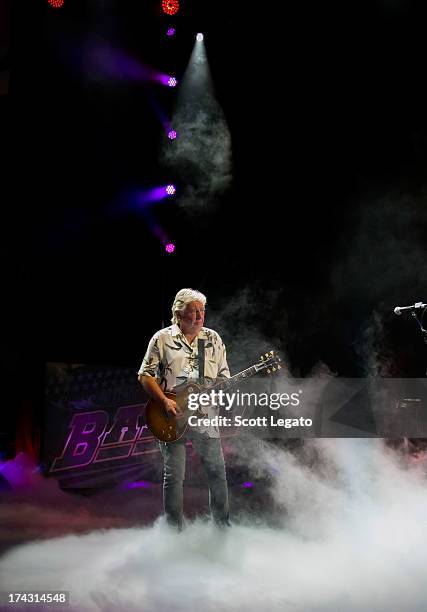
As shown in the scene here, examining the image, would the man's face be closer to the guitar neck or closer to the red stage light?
the guitar neck

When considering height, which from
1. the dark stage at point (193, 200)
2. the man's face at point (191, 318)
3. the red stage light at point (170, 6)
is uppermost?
the red stage light at point (170, 6)

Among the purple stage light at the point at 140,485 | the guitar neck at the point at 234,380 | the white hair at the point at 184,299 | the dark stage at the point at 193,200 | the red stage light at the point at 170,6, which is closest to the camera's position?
the guitar neck at the point at 234,380

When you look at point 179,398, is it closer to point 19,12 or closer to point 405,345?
point 405,345

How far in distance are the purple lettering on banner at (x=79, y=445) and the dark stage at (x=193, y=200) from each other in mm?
28

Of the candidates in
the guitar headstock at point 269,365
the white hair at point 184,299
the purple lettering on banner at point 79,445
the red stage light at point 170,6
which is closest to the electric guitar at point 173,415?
the guitar headstock at point 269,365

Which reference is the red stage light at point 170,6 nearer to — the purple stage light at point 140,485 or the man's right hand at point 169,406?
the man's right hand at point 169,406

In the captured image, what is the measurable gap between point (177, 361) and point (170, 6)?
3.17 metres

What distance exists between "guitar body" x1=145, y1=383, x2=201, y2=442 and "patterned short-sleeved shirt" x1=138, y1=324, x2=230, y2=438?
55mm

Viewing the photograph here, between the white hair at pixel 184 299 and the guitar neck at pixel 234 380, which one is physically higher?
the white hair at pixel 184 299

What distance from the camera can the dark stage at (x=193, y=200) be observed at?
15.4 feet

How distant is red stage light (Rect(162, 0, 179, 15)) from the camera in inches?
196

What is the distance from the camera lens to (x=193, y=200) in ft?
16.6

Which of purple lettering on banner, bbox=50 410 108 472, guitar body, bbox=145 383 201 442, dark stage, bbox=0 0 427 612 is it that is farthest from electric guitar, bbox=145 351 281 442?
purple lettering on banner, bbox=50 410 108 472

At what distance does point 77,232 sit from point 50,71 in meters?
1.39
